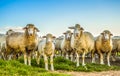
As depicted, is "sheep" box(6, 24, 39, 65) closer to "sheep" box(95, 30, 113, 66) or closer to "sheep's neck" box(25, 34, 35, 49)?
"sheep's neck" box(25, 34, 35, 49)

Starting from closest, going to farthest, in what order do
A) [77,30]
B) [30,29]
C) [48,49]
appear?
1. [48,49]
2. [30,29]
3. [77,30]

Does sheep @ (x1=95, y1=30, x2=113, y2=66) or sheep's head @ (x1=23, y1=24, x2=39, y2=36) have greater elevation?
sheep's head @ (x1=23, y1=24, x2=39, y2=36)

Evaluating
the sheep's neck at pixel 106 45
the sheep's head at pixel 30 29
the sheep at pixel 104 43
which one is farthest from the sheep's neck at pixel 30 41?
the sheep's neck at pixel 106 45

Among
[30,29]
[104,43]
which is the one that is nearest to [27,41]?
[30,29]

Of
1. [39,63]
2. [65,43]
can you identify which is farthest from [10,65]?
[65,43]

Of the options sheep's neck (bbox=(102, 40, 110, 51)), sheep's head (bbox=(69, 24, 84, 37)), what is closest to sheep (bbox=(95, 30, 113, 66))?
sheep's neck (bbox=(102, 40, 110, 51))

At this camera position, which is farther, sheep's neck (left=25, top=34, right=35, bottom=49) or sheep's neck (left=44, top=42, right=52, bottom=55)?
sheep's neck (left=25, top=34, right=35, bottom=49)

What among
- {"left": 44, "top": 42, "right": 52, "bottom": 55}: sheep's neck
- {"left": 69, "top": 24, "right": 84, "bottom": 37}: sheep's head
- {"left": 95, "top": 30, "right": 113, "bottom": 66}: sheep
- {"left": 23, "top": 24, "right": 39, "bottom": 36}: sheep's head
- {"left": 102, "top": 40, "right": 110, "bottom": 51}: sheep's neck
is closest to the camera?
{"left": 44, "top": 42, "right": 52, "bottom": 55}: sheep's neck

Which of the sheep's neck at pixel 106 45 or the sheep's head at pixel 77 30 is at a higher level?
the sheep's head at pixel 77 30

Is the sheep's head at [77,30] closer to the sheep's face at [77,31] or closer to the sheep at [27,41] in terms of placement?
the sheep's face at [77,31]

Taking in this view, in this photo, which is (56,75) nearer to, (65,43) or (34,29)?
(34,29)

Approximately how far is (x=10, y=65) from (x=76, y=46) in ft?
28.4

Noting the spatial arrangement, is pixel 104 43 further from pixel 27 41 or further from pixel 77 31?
pixel 27 41

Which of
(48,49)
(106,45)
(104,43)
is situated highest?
(104,43)
